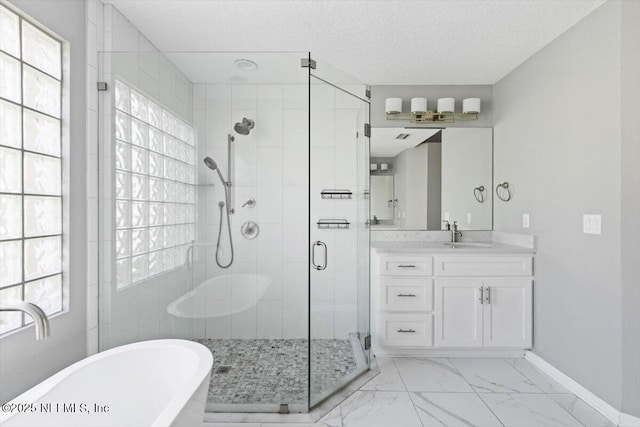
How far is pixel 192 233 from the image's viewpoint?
2049mm

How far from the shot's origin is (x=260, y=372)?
2.07m

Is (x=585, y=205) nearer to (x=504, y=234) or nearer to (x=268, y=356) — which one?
(x=504, y=234)

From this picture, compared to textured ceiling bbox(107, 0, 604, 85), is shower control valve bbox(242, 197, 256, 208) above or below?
below

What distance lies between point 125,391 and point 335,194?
1.58m

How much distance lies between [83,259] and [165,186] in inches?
24.8

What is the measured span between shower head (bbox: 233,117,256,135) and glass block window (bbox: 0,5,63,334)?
942mm

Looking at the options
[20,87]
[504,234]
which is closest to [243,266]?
[20,87]

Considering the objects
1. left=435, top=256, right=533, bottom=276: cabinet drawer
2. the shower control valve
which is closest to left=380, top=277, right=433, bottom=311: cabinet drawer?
left=435, top=256, right=533, bottom=276: cabinet drawer

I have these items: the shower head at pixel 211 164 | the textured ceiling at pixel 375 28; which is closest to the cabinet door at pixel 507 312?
the textured ceiling at pixel 375 28

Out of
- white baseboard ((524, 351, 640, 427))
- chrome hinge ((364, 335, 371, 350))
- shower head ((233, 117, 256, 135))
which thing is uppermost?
shower head ((233, 117, 256, 135))

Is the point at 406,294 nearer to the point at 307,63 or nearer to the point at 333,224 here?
the point at 333,224

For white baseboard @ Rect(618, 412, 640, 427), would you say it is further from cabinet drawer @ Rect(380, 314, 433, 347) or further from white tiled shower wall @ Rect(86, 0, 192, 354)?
white tiled shower wall @ Rect(86, 0, 192, 354)

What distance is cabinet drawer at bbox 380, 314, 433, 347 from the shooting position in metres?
2.83

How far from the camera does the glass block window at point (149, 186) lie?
6.70 feet
